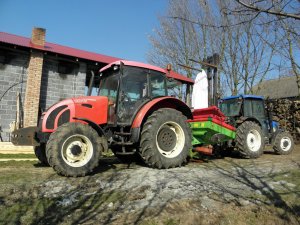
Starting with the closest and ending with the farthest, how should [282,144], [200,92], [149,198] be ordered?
[149,198], [200,92], [282,144]

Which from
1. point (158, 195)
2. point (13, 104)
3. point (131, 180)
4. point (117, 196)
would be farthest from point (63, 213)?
point (13, 104)

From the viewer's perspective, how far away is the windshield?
10.3m

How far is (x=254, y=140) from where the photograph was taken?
9.48 metres

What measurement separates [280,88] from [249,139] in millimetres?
25792

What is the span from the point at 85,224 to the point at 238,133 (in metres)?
6.62

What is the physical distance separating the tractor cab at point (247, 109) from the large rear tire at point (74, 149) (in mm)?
5443

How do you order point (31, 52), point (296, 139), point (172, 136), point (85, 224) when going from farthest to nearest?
point (296, 139) < point (31, 52) < point (172, 136) < point (85, 224)

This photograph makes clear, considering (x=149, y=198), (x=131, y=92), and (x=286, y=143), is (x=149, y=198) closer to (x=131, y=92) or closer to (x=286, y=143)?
(x=131, y=92)

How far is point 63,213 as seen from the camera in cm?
365

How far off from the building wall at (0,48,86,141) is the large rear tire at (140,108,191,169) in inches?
292

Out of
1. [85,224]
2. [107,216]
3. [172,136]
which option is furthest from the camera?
[172,136]

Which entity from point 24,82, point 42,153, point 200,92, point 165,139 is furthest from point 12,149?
point 200,92

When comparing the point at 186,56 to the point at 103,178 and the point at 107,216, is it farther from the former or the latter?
the point at 107,216

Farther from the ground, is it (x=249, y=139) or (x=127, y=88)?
(x=127, y=88)
